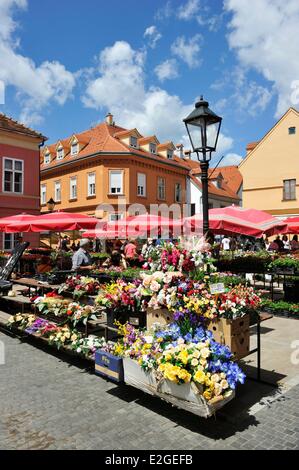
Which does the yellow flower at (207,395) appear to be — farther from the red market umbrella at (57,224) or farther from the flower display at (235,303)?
the red market umbrella at (57,224)

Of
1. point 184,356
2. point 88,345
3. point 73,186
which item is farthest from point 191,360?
point 73,186

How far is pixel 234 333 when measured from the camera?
14.4ft

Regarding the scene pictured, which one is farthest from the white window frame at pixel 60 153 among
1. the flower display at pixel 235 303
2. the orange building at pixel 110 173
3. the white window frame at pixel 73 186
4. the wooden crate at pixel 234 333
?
the wooden crate at pixel 234 333

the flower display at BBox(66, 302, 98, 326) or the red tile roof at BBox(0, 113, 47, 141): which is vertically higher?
the red tile roof at BBox(0, 113, 47, 141)

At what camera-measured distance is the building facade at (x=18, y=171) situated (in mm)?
22578

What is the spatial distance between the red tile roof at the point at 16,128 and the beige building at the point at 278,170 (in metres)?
16.4

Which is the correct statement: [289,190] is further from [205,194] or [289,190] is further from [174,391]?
[174,391]

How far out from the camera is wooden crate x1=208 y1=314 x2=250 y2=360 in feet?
14.2

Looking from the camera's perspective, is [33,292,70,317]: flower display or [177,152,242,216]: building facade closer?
[33,292,70,317]: flower display

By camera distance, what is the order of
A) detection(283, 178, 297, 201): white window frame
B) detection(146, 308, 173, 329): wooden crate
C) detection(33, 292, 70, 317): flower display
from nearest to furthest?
1. detection(146, 308, 173, 329): wooden crate
2. detection(33, 292, 70, 317): flower display
3. detection(283, 178, 297, 201): white window frame

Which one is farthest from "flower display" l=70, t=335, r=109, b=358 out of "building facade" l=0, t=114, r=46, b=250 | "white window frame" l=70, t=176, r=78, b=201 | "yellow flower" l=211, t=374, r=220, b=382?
"white window frame" l=70, t=176, r=78, b=201

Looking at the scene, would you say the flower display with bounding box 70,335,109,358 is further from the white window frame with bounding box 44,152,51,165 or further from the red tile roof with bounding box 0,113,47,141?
the white window frame with bounding box 44,152,51,165
